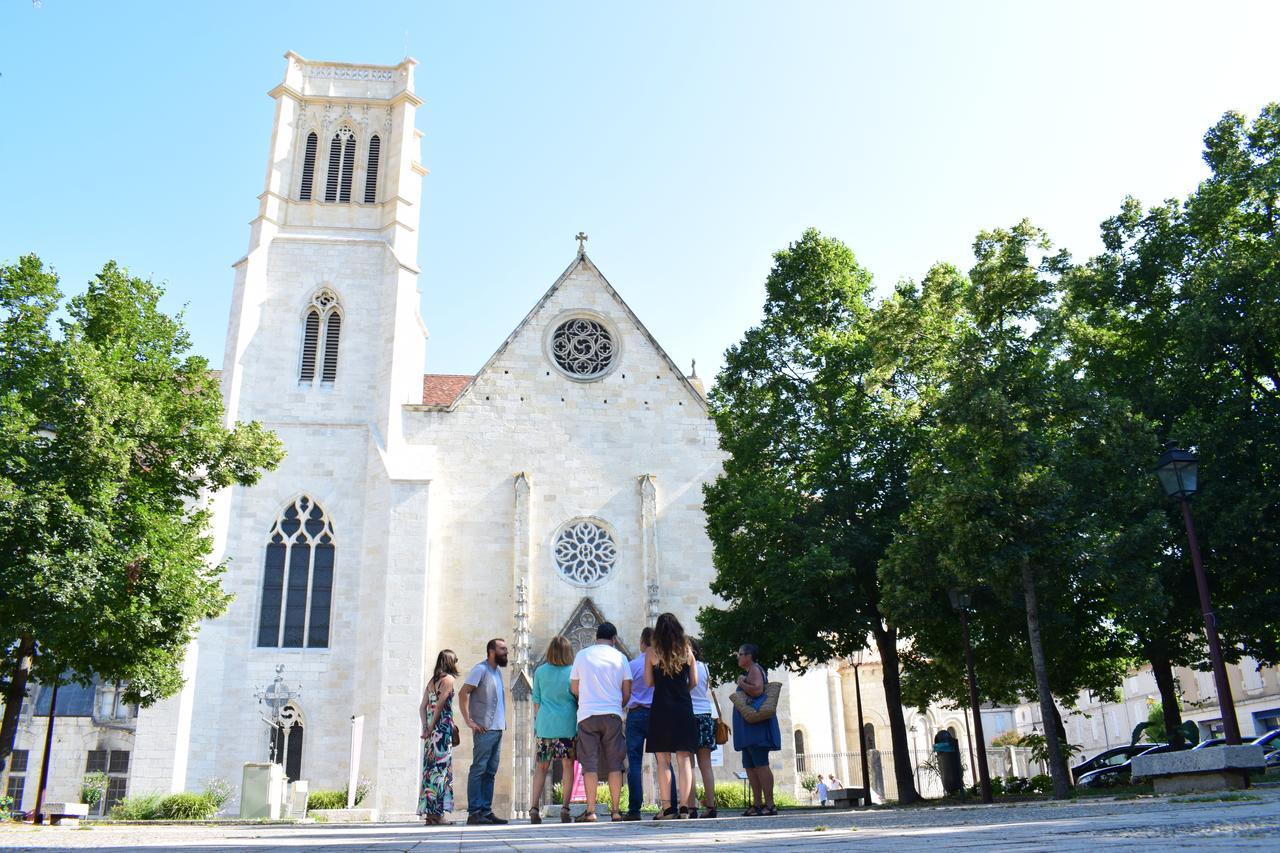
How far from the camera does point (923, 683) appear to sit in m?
23.3

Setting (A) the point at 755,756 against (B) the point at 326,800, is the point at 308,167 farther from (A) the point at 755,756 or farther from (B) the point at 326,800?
(A) the point at 755,756

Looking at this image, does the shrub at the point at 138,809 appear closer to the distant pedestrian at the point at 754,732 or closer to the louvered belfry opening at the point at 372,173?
the distant pedestrian at the point at 754,732

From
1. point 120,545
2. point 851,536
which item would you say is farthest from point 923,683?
point 120,545

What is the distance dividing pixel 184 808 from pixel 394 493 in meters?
9.02


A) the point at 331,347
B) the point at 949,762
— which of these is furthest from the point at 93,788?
the point at 949,762

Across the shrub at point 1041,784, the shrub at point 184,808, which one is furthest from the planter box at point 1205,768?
the shrub at point 184,808

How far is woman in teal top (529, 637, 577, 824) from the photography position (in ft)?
34.9

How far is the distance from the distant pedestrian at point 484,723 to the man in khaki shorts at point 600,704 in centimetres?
94

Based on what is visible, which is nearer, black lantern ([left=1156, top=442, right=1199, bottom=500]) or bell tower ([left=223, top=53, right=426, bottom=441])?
black lantern ([left=1156, top=442, right=1199, bottom=500])

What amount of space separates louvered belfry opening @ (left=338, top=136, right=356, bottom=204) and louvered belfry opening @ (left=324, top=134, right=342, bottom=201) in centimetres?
16

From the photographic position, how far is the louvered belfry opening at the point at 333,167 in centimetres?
3278

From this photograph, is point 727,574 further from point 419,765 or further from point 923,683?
point 419,765

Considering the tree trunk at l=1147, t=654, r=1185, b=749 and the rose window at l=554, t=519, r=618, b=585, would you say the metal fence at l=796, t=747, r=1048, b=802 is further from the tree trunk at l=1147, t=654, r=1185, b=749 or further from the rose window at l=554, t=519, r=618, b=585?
the rose window at l=554, t=519, r=618, b=585

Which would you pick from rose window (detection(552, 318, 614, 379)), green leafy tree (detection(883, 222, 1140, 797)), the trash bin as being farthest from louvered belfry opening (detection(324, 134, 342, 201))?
the trash bin
